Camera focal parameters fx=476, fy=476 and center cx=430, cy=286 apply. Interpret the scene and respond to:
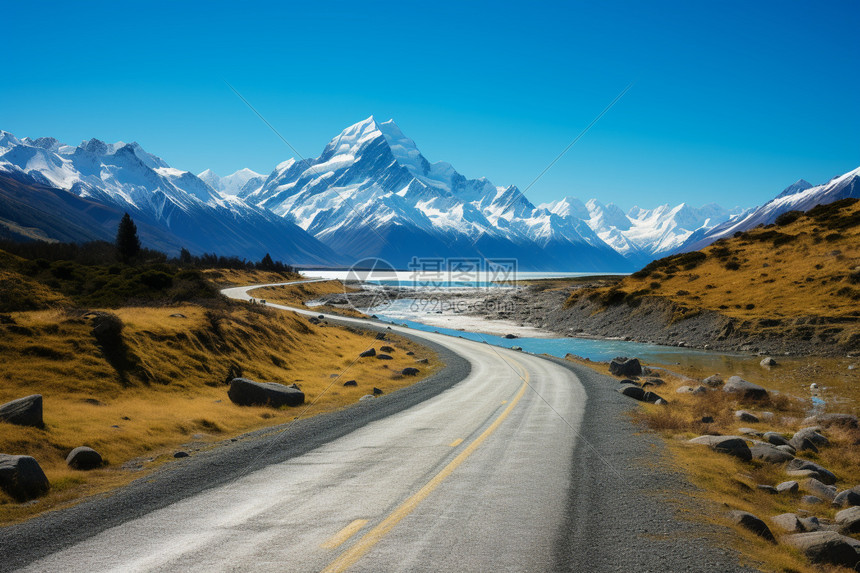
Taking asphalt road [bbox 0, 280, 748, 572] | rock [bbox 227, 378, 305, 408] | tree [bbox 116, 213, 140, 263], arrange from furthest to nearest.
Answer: tree [bbox 116, 213, 140, 263] < rock [bbox 227, 378, 305, 408] < asphalt road [bbox 0, 280, 748, 572]

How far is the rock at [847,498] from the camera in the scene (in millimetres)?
9930

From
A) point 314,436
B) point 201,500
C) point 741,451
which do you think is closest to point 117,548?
point 201,500

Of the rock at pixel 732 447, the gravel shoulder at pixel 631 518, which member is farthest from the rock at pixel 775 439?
the gravel shoulder at pixel 631 518

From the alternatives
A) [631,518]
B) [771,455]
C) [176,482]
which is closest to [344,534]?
A: [176,482]

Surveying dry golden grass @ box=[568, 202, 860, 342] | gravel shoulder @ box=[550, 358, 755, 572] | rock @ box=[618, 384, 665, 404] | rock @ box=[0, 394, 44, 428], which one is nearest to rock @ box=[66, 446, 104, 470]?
rock @ box=[0, 394, 44, 428]

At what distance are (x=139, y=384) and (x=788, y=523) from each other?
18.5 metres

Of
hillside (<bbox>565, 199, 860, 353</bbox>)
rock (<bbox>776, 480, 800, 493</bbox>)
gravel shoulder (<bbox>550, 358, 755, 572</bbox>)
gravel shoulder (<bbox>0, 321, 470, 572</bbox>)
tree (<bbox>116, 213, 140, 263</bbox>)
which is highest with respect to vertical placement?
tree (<bbox>116, 213, 140, 263</bbox>)

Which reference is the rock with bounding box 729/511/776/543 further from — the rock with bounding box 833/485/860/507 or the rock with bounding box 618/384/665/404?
the rock with bounding box 618/384/665/404

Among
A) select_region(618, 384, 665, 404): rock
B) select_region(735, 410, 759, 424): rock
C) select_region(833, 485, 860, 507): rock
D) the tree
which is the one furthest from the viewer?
the tree

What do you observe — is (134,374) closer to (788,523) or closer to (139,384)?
(139,384)

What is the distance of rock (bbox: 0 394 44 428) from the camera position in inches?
423

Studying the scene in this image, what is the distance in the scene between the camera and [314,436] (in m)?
12.9

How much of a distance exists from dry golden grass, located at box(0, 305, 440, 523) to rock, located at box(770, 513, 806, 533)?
1216 cm

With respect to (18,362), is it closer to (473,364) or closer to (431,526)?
(431,526)
